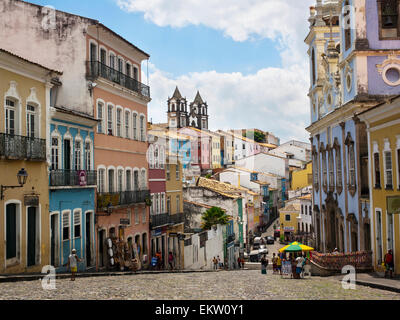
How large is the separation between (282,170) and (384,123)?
76.4 m

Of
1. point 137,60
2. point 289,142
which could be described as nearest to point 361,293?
point 137,60

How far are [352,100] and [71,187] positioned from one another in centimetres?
1418

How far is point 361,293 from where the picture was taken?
1630 cm

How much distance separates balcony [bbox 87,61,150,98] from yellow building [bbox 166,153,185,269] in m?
7.12

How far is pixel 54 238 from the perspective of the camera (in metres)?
22.8

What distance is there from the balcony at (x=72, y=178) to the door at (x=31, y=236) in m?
1.70

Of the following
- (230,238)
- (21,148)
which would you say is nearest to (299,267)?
(21,148)

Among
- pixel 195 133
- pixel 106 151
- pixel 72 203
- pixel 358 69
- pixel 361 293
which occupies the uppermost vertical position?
pixel 195 133

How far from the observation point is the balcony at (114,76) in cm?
2695

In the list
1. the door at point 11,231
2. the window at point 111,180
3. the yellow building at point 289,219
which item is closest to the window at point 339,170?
the window at point 111,180

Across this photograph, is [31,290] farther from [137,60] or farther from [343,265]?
[137,60]

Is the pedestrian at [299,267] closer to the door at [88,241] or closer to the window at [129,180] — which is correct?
the door at [88,241]

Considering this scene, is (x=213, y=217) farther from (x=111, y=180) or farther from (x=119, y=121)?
(x=111, y=180)

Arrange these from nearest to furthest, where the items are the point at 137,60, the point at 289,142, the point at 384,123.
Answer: the point at 384,123
the point at 137,60
the point at 289,142
